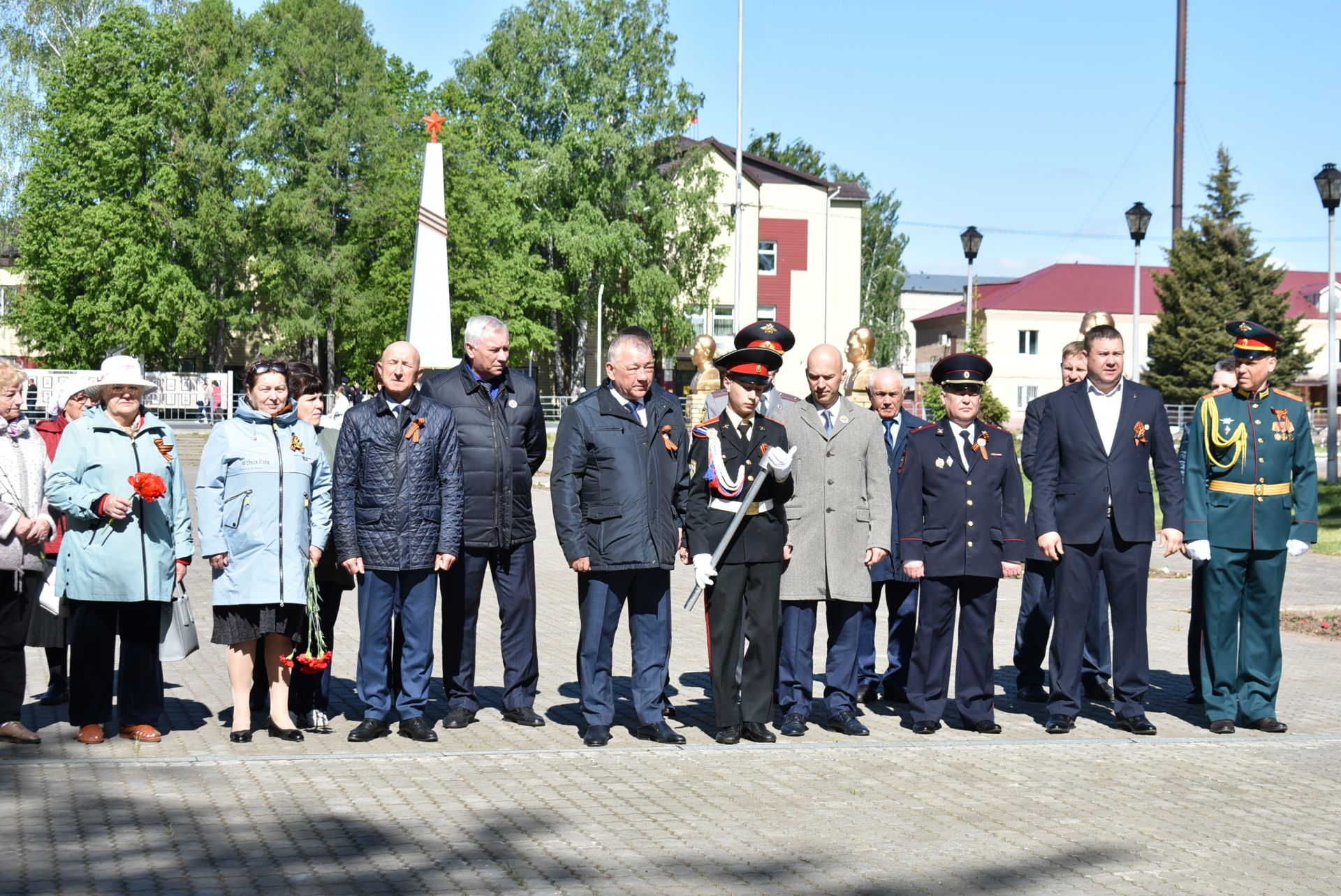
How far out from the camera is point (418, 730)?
743cm

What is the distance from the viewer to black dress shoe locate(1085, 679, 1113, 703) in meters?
9.03

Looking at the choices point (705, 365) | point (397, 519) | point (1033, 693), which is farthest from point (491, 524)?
point (705, 365)

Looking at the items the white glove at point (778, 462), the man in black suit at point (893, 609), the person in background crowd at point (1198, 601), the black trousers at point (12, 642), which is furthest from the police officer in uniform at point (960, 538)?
the black trousers at point (12, 642)

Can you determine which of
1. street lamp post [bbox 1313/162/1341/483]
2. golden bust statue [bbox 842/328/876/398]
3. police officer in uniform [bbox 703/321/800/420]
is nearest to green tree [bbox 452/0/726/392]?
street lamp post [bbox 1313/162/1341/483]

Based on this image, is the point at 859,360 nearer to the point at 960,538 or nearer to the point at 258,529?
the point at 960,538

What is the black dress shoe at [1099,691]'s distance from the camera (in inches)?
356

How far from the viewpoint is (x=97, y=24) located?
163 feet

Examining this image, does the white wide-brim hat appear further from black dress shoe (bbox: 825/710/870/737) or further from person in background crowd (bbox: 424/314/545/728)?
black dress shoe (bbox: 825/710/870/737)

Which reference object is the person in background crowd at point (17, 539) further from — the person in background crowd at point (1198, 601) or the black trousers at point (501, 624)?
the person in background crowd at point (1198, 601)

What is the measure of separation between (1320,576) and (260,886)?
45.8 ft

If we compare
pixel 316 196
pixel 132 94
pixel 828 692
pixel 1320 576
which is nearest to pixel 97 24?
pixel 132 94

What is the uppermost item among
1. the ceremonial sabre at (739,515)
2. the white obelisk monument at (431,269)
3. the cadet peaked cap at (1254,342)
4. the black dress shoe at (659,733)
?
the white obelisk monument at (431,269)

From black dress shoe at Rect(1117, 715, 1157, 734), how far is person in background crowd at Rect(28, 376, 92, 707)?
18.7ft

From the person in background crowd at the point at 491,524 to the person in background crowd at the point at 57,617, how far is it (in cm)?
196
